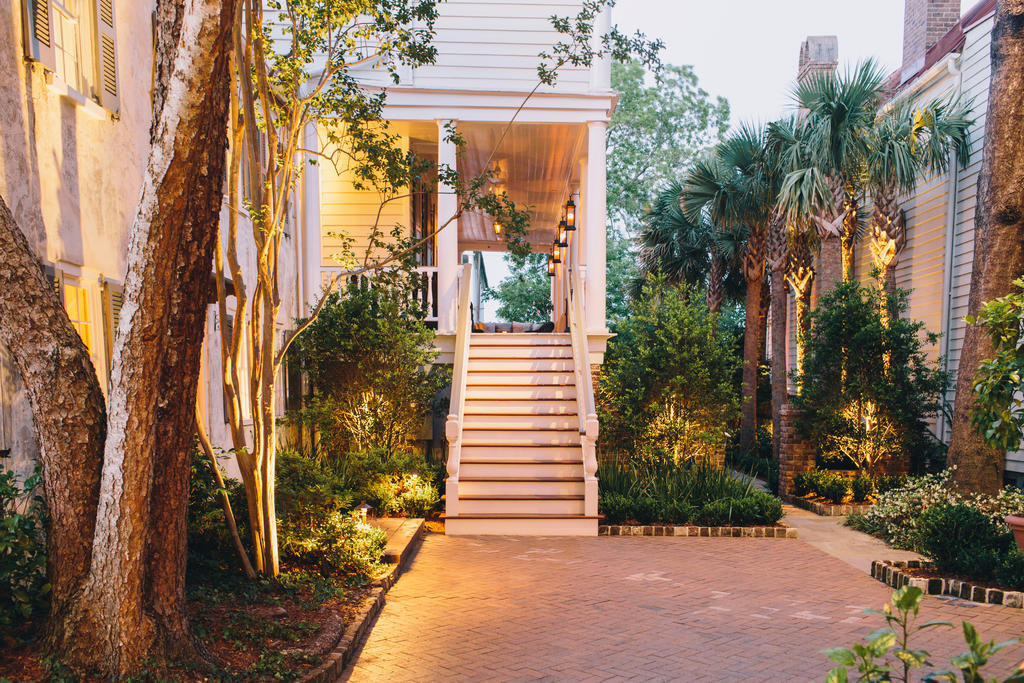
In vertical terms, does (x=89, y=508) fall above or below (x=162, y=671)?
above

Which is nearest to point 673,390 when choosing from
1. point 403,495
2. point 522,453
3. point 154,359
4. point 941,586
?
point 522,453

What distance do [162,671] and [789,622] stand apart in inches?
171

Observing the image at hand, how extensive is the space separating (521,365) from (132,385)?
28.0 feet

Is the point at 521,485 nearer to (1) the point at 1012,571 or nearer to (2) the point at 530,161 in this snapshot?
(1) the point at 1012,571

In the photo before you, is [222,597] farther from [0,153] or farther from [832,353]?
[832,353]

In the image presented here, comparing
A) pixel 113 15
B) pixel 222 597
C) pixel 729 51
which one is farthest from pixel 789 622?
pixel 729 51

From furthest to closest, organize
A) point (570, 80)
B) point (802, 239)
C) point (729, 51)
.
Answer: point (729, 51) < point (802, 239) < point (570, 80)

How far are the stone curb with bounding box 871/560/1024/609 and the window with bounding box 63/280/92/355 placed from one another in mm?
6272

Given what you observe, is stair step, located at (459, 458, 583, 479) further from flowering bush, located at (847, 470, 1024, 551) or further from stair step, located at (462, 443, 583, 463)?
flowering bush, located at (847, 470, 1024, 551)

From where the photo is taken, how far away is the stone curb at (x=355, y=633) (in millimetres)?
4557

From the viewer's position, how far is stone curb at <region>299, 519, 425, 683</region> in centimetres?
456

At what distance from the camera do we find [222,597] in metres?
5.41

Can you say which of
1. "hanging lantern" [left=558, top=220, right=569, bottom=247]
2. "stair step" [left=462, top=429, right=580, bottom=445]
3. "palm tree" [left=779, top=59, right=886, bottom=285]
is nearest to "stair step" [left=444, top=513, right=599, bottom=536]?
"stair step" [left=462, top=429, right=580, bottom=445]

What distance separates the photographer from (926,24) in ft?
50.1
